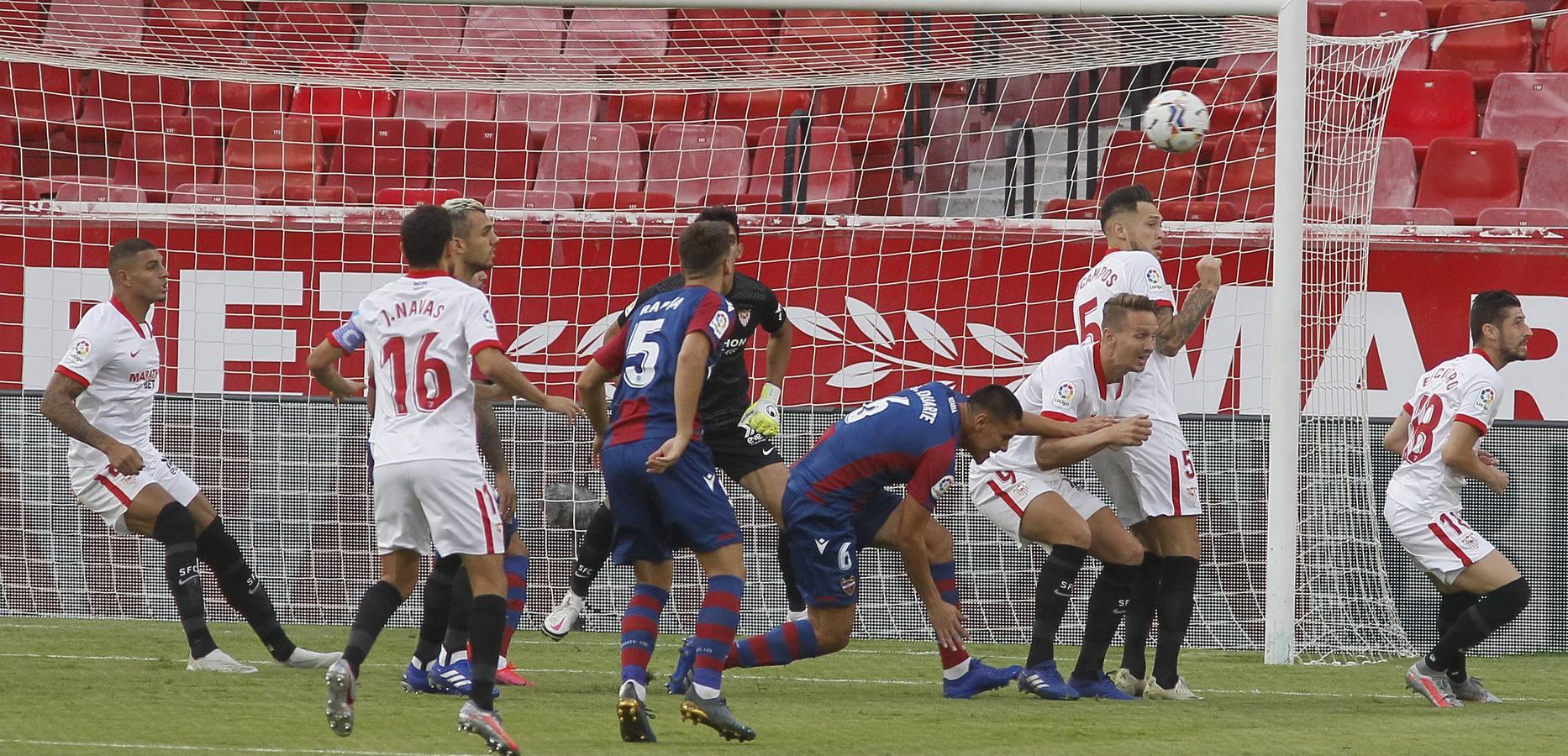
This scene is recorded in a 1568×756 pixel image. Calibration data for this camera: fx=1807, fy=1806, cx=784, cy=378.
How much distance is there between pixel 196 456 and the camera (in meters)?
10.3

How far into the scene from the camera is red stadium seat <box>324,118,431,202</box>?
1239 cm

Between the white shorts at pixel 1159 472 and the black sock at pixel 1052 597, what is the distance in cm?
37

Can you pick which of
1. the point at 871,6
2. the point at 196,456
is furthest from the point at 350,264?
the point at 871,6

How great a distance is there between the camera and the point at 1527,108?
12930 millimetres

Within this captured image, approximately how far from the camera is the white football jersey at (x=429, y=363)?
557cm

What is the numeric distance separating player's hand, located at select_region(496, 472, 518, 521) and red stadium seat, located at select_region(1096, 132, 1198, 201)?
539 cm

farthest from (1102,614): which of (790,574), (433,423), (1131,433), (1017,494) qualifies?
(433,423)

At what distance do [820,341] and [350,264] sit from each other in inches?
115

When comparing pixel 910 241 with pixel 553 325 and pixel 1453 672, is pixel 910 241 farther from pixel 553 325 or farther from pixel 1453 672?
pixel 1453 672

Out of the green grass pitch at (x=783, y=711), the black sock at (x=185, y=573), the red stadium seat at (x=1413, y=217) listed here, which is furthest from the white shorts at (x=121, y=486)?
the red stadium seat at (x=1413, y=217)

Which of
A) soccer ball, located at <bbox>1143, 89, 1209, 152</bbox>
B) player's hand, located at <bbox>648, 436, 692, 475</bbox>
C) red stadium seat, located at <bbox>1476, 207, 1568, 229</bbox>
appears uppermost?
soccer ball, located at <bbox>1143, 89, 1209, 152</bbox>

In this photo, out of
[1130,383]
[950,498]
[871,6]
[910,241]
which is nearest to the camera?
[1130,383]

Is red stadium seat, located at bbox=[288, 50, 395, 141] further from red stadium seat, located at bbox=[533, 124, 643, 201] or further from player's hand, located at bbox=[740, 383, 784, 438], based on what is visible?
player's hand, located at bbox=[740, 383, 784, 438]

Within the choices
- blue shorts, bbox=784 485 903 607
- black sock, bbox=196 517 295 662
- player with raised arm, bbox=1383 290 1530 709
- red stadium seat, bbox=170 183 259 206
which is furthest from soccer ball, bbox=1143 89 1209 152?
red stadium seat, bbox=170 183 259 206
